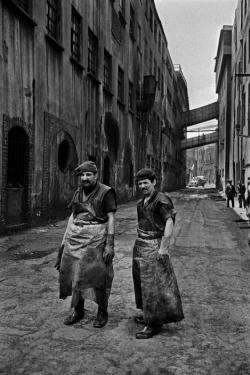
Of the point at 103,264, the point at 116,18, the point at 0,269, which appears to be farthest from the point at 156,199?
the point at 116,18

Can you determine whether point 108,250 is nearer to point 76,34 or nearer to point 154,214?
point 154,214

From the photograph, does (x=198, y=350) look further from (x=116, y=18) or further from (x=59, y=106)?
(x=116, y=18)

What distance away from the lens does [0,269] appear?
5.90m

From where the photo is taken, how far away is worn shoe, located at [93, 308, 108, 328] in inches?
141

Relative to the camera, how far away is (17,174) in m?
9.87

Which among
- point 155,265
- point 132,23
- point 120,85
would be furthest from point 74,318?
point 132,23

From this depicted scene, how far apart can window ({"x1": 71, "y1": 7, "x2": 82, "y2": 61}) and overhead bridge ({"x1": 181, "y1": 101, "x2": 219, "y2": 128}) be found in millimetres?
38657

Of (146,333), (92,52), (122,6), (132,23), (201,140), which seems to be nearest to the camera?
(146,333)

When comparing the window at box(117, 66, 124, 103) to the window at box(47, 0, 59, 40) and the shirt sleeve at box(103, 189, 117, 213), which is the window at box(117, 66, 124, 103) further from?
the shirt sleeve at box(103, 189, 117, 213)

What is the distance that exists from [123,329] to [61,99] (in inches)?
372

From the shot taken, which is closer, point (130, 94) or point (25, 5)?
point (25, 5)

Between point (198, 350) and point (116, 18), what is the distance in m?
18.3

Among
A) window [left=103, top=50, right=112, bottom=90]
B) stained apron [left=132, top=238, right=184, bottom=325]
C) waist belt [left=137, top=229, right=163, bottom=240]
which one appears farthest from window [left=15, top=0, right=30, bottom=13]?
stained apron [left=132, top=238, right=184, bottom=325]

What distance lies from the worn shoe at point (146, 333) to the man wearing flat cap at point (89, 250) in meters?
0.45
